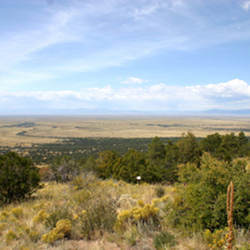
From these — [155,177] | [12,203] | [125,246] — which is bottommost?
[155,177]

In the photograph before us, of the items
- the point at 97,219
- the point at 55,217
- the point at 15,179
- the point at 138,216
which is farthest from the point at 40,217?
the point at 15,179

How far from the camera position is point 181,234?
4.28 m

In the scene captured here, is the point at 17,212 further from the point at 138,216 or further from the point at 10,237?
the point at 138,216

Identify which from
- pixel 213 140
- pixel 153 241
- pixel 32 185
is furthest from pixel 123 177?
pixel 153 241

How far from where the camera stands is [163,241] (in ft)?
12.7

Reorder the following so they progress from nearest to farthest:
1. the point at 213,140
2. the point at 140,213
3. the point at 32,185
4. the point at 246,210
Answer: the point at 246,210 → the point at 140,213 → the point at 32,185 → the point at 213,140

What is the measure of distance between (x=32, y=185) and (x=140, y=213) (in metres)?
4.98

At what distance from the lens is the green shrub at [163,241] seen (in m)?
3.73

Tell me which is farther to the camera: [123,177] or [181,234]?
[123,177]

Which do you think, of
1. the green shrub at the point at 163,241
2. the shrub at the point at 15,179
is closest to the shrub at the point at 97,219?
the green shrub at the point at 163,241

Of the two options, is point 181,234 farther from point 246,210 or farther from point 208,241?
point 246,210

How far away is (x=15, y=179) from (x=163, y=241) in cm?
594

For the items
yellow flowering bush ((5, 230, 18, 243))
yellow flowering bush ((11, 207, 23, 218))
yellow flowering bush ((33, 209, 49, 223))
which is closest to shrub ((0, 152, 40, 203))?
yellow flowering bush ((11, 207, 23, 218))

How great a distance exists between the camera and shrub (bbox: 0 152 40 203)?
769cm
